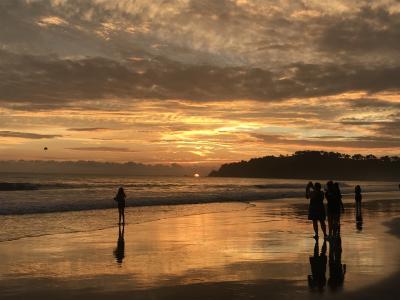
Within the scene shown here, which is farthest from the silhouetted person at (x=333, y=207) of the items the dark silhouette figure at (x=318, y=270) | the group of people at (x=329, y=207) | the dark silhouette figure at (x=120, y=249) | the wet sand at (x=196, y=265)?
the dark silhouette figure at (x=120, y=249)

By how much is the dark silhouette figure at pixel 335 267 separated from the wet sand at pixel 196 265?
26mm

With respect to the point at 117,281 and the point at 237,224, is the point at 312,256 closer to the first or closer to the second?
the point at 117,281

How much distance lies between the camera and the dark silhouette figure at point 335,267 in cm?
994

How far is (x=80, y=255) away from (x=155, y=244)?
119 inches

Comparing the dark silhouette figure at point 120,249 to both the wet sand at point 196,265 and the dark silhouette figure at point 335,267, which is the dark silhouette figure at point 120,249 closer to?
the wet sand at point 196,265

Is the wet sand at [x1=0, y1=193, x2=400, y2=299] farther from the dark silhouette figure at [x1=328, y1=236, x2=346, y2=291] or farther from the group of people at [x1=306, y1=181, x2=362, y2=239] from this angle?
the group of people at [x1=306, y1=181, x2=362, y2=239]

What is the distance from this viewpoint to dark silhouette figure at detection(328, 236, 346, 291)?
9.94m

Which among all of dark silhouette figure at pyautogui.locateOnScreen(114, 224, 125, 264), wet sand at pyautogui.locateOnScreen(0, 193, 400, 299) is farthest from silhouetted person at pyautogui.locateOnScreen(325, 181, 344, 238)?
dark silhouette figure at pyautogui.locateOnScreen(114, 224, 125, 264)

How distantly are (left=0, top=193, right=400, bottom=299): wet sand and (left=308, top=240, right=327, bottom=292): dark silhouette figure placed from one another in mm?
101

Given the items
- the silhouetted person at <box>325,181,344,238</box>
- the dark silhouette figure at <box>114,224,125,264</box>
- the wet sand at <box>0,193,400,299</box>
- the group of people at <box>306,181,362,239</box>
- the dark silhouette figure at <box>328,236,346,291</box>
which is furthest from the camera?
the silhouetted person at <box>325,181,344,238</box>

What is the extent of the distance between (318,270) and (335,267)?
0.60 meters

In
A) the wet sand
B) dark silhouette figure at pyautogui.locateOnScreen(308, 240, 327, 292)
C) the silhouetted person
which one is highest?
the silhouetted person

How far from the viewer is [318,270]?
37.2 feet

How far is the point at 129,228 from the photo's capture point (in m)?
21.8
